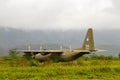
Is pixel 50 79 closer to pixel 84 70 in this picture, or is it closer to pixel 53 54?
pixel 84 70

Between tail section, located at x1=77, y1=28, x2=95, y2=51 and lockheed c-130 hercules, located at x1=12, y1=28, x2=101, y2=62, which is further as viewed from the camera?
tail section, located at x1=77, y1=28, x2=95, y2=51

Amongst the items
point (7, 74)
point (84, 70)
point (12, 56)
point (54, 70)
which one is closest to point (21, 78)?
point (7, 74)

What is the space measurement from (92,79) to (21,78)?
6.68 metres

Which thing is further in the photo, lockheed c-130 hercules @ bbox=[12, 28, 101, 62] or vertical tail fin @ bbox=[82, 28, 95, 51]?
vertical tail fin @ bbox=[82, 28, 95, 51]

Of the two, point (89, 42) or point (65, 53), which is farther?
point (89, 42)

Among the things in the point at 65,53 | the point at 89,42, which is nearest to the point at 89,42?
the point at 89,42

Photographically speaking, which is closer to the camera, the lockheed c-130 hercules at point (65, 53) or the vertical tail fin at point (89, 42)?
the lockheed c-130 hercules at point (65, 53)

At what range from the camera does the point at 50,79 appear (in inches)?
1346

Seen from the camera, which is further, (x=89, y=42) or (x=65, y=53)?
(x=89, y=42)

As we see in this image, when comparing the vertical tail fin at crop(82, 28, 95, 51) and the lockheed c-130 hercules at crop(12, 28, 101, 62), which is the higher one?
the vertical tail fin at crop(82, 28, 95, 51)

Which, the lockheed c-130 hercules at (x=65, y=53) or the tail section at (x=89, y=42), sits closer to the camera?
the lockheed c-130 hercules at (x=65, y=53)

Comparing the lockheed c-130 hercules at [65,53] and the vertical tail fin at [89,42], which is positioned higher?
the vertical tail fin at [89,42]

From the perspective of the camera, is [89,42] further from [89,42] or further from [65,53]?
[65,53]

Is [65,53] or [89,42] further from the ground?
[89,42]
